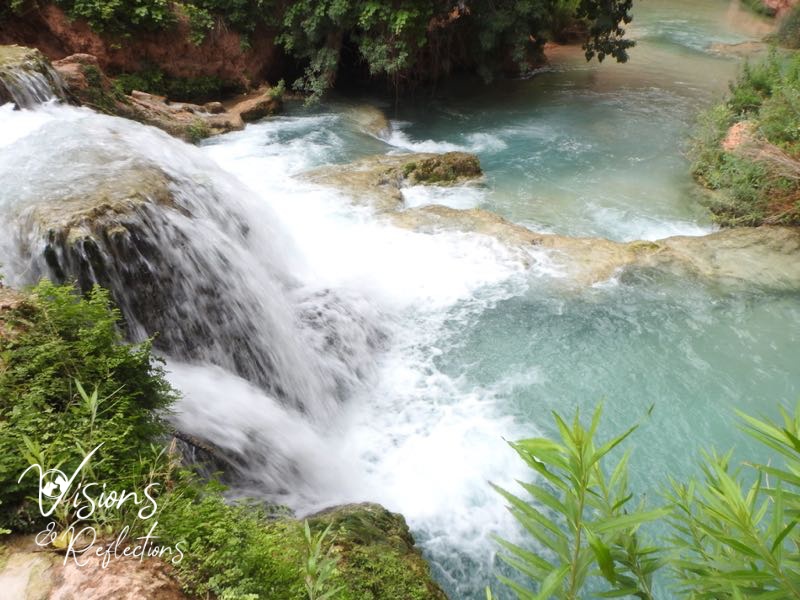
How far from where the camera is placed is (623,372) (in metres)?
5.44

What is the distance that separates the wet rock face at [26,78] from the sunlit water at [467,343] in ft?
1.03

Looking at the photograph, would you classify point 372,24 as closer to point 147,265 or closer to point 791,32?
point 147,265

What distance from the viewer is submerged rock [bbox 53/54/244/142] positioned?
8742 mm

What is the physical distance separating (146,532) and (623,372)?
184 inches

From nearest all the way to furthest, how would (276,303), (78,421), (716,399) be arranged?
(78,421) < (716,399) < (276,303)

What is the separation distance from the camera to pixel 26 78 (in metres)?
7.25

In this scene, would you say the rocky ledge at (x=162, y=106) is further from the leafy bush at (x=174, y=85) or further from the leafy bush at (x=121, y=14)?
the leafy bush at (x=121, y=14)

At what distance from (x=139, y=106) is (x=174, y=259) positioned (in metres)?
7.07

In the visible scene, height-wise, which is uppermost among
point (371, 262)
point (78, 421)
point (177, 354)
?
point (78, 421)

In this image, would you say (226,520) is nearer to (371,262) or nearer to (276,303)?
(276,303)

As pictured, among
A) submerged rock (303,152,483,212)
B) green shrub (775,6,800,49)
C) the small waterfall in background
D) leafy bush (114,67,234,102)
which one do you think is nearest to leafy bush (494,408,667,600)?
the small waterfall in background

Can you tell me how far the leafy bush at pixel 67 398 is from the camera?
207 cm

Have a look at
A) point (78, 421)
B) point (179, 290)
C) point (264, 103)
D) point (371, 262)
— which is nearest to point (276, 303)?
point (179, 290)

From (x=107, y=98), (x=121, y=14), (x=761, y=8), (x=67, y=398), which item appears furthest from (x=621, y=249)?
(x=761, y=8)
